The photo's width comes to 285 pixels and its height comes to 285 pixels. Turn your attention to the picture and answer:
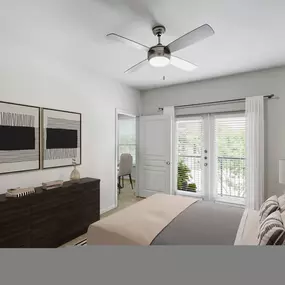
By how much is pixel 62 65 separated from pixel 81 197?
6.54 feet

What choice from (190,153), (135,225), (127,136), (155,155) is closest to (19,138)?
(135,225)

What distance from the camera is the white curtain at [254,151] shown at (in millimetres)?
3363

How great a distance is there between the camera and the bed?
1.64 m

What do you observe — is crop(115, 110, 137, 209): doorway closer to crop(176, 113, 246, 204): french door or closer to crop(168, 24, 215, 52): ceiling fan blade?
crop(176, 113, 246, 204): french door

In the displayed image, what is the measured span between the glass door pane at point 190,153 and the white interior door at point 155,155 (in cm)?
26

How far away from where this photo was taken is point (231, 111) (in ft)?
12.4

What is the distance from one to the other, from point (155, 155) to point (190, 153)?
772mm

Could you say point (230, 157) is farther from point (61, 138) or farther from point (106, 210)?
point (61, 138)

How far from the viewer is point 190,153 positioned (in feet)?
14.0

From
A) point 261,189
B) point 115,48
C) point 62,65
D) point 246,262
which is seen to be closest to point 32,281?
point 246,262

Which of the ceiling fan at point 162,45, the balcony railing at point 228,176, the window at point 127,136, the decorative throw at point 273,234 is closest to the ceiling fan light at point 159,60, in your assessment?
the ceiling fan at point 162,45

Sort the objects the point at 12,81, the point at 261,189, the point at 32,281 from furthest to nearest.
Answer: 1. the point at 261,189
2. the point at 12,81
3. the point at 32,281

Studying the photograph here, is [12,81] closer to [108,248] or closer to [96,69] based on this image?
[96,69]

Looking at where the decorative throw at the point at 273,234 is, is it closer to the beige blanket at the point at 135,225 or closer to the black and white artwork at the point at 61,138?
the beige blanket at the point at 135,225
